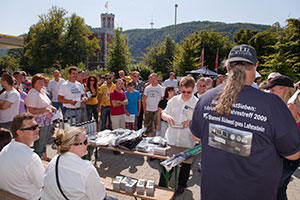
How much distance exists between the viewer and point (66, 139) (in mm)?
1956

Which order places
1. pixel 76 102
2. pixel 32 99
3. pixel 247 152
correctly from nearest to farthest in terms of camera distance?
pixel 247 152 → pixel 32 99 → pixel 76 102

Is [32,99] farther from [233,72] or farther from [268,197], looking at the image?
[268,197]

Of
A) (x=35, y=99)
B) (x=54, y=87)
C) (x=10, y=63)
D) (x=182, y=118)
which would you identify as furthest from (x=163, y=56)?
(x=10, y=63)

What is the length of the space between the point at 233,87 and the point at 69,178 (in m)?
1.53

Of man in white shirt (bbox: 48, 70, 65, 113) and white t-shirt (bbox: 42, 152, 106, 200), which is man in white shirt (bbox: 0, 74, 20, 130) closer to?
white t-shirt (bbox: 42, 152, 106, 200)

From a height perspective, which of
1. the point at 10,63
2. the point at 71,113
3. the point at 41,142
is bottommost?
the point at 41,142

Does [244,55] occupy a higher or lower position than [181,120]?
higher

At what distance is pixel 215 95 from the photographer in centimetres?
156

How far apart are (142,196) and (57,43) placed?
1890 inches

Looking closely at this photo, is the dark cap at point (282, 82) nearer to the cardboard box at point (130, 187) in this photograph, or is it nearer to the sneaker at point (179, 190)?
the sneaker at point (179, 190)

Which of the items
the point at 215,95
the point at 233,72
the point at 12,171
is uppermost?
the point at 233,72

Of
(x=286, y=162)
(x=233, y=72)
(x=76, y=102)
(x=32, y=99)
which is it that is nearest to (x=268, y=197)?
(x=233, y=72)

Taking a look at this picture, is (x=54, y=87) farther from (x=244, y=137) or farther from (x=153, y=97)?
(x=244, y=137)

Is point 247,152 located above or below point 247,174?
above
